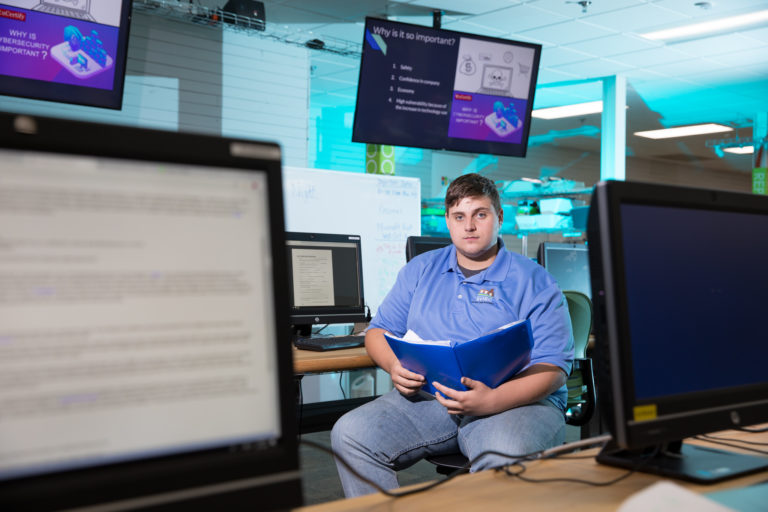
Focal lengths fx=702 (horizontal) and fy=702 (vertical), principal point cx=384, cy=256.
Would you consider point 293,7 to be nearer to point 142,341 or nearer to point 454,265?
point 454,265

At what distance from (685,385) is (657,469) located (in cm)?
15

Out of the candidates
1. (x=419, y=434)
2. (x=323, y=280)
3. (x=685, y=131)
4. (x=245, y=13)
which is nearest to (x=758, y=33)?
(x=245, y=13)

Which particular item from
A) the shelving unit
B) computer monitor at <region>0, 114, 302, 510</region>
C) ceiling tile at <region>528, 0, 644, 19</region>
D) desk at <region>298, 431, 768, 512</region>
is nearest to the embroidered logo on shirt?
desk at <region>298, 431, 768, 512</region>

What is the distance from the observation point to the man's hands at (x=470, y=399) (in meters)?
1.83

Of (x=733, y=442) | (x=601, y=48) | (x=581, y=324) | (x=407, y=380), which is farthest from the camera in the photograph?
(x=601, y=48)

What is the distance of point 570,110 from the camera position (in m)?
8.87

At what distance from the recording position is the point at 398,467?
77.5 inches

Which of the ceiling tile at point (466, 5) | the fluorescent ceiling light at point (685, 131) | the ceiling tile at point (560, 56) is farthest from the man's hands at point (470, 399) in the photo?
the fluorescent ceiling light at point (685, 131)

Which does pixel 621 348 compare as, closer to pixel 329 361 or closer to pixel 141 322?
pixel 141 322

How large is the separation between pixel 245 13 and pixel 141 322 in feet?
15.7

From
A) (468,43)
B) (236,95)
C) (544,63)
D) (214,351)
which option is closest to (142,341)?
(214,351)

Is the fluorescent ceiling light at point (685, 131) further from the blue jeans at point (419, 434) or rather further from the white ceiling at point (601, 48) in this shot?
the blue jeans at point (419, 434)

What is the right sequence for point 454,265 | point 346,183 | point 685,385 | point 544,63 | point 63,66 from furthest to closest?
point 544,63 < point 346,183 < point 63,66 < point 454,265 < point 685,385

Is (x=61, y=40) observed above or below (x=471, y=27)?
below
